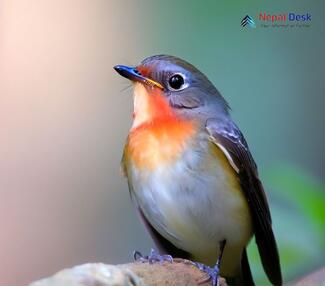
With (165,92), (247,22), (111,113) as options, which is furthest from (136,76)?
(247,22)

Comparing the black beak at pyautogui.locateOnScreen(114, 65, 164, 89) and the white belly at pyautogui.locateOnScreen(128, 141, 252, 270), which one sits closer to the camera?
the white belly at pyautogui.locateOnScreen(128, 141, 252, 270)

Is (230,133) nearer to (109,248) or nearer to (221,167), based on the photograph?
(221,167)

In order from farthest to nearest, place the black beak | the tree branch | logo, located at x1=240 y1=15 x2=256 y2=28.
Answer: logo, located at x1=240 y1=15 x2=256 y2=28
the black beak
the tree branch

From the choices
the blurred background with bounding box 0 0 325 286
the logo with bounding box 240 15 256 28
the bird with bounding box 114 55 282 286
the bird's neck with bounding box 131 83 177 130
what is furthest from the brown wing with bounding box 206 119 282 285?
the logo with bounding box 240 15 256 28

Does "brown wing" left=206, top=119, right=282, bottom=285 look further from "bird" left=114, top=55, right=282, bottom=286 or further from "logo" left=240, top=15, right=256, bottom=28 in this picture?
"logo" left=240, top=15, right=256, bottom=28

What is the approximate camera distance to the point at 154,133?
133cm

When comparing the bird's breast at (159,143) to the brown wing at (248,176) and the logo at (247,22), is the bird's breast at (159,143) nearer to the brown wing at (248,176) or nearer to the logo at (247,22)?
the brown wing at (248,176)

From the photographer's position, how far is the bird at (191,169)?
129cm

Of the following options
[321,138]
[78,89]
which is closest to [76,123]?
[78,89]

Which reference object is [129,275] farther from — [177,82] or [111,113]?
[111,113]

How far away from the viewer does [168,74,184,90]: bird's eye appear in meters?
1.39

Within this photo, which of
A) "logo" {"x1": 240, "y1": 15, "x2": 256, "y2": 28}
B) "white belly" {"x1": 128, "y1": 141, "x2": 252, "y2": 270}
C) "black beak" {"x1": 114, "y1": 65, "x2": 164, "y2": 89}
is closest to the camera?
"white belly" {"x1": 128, "y1": 141, "x2": 252, "y2": 270}

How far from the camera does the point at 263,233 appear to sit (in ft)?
4.76

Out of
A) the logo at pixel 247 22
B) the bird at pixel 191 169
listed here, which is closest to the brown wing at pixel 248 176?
the bird at pixel 191 169
